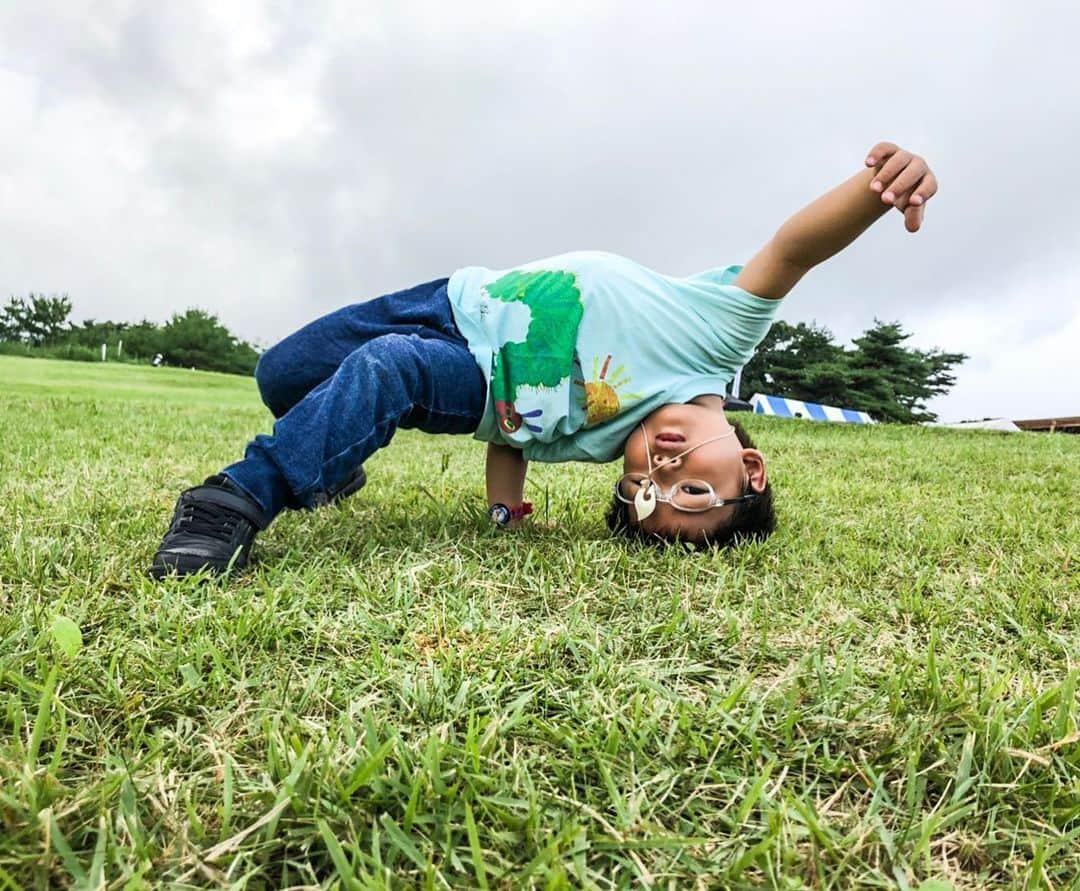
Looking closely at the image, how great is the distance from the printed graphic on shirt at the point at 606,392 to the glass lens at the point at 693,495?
0.26 meters

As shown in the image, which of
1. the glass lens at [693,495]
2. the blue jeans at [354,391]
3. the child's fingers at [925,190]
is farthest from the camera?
the glass lens at [693,495]

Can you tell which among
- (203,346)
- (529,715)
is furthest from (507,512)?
(203,346)

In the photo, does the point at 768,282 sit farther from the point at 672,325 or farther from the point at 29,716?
the point at 29,716

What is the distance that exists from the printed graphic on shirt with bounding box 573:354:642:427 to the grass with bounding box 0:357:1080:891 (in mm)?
376

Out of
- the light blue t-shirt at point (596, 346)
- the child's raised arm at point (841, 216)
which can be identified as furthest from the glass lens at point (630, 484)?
the child's raised arm at point (841, 216)

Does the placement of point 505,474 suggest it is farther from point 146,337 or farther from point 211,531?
point 146,337

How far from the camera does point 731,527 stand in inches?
79.1

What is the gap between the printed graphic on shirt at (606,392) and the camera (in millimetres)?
1981

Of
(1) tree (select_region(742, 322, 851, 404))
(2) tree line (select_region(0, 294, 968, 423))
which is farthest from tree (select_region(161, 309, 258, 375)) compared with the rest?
(1) tree (select_region(742, 322, 851, 404))

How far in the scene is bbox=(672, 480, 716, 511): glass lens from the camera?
6.34 feet

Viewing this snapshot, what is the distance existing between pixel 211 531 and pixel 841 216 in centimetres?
158

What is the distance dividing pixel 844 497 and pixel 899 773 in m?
2.23

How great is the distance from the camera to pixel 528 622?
4.50ft

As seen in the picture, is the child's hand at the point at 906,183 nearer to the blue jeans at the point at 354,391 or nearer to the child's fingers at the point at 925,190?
the child's fingers at the point at 925,190
